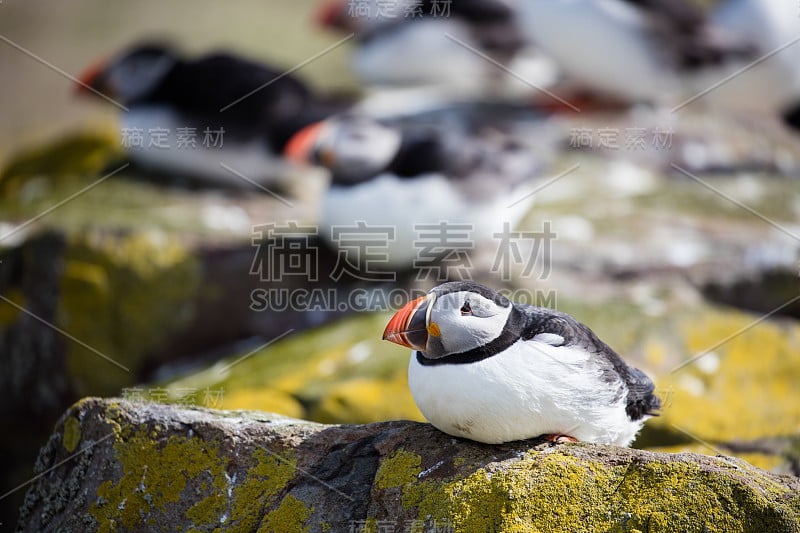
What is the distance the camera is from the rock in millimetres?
3076

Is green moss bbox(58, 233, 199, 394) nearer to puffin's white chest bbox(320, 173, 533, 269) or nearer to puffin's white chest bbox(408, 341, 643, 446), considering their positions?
puffin's white chest bbox(320, 173, 533, 269)

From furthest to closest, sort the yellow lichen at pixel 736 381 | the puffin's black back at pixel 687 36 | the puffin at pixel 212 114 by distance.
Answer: the puffin's black back at pixel 687 36 < the puffin at pixel 212 114 < the yellow lichen at pixel 736 381

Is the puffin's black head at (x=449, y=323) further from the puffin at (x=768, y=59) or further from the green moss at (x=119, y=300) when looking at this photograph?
the puffin at (x=768, y=59)

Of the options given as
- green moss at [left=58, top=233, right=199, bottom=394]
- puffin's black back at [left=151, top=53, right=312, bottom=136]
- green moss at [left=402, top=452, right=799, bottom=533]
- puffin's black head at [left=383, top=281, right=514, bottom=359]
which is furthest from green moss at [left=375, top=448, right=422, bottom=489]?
puffin's black back at [left=151, top=53, right=312, bottom=136]

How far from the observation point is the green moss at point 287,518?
3.38 metres

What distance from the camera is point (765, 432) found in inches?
209

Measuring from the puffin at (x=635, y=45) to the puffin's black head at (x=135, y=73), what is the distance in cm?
385

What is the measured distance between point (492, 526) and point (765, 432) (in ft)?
9.41

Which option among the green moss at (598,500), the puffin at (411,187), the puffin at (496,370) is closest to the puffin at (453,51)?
the puffin at (411,187)

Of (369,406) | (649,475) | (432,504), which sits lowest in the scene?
(369,406)

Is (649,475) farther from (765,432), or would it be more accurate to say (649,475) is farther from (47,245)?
(47,245)

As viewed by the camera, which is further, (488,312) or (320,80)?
(320,80)

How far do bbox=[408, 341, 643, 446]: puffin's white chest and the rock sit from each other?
4.3 inches

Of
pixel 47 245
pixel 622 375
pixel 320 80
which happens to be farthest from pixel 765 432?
pixel 320 80
